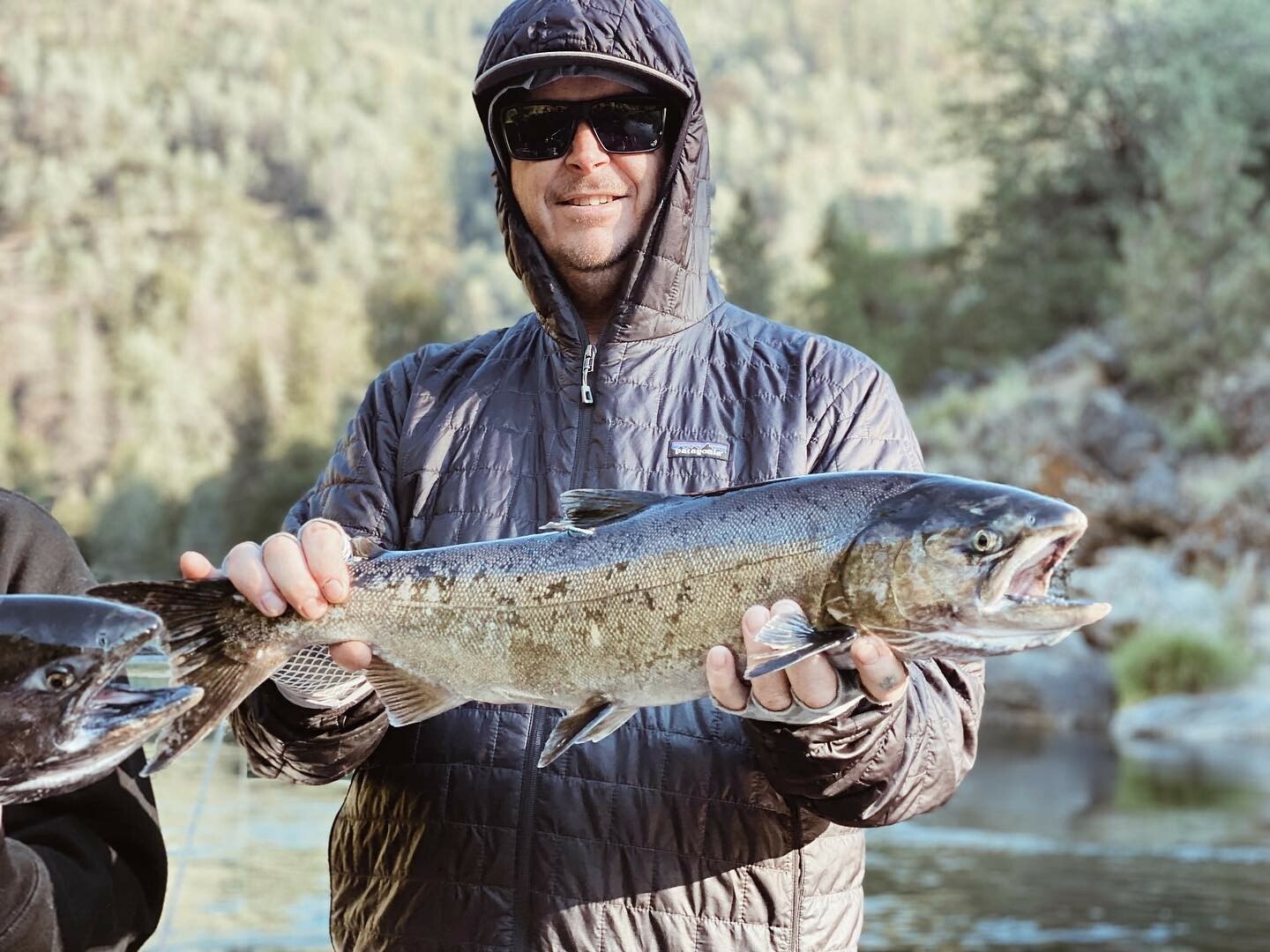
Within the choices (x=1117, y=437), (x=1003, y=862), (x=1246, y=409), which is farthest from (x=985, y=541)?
(x=1246, y=409)

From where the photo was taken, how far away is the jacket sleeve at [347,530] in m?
3.27

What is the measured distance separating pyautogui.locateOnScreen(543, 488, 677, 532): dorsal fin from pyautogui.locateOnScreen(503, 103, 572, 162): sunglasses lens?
947 mm

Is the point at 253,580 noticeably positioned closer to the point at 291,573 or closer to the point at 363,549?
the point at 291,573

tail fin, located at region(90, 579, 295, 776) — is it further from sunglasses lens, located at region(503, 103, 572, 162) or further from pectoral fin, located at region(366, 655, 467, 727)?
sunglasses lens, located at region(503, 103, 572, 162)

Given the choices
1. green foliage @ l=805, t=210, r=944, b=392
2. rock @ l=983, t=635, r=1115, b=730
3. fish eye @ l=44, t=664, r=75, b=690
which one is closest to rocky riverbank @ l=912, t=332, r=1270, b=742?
rock @ l=983, t=635, r=1115, b=730

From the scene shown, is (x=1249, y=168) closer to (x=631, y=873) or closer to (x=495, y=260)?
(x=631, y=873)

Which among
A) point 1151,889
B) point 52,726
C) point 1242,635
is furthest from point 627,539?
point 1242,635

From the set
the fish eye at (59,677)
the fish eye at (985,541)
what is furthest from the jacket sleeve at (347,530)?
the fish eye at (985,541)

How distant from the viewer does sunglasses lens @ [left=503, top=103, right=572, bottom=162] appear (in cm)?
366

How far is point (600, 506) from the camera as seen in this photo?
3.14 meters

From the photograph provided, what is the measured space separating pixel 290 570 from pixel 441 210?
386 ft

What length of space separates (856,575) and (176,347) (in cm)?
9648

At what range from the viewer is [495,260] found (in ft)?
346

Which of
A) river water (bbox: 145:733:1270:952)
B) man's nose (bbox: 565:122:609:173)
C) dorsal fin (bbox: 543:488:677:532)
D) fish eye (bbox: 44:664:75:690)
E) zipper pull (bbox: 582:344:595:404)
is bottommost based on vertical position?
river water (bbox: 145:733:1270:952)
